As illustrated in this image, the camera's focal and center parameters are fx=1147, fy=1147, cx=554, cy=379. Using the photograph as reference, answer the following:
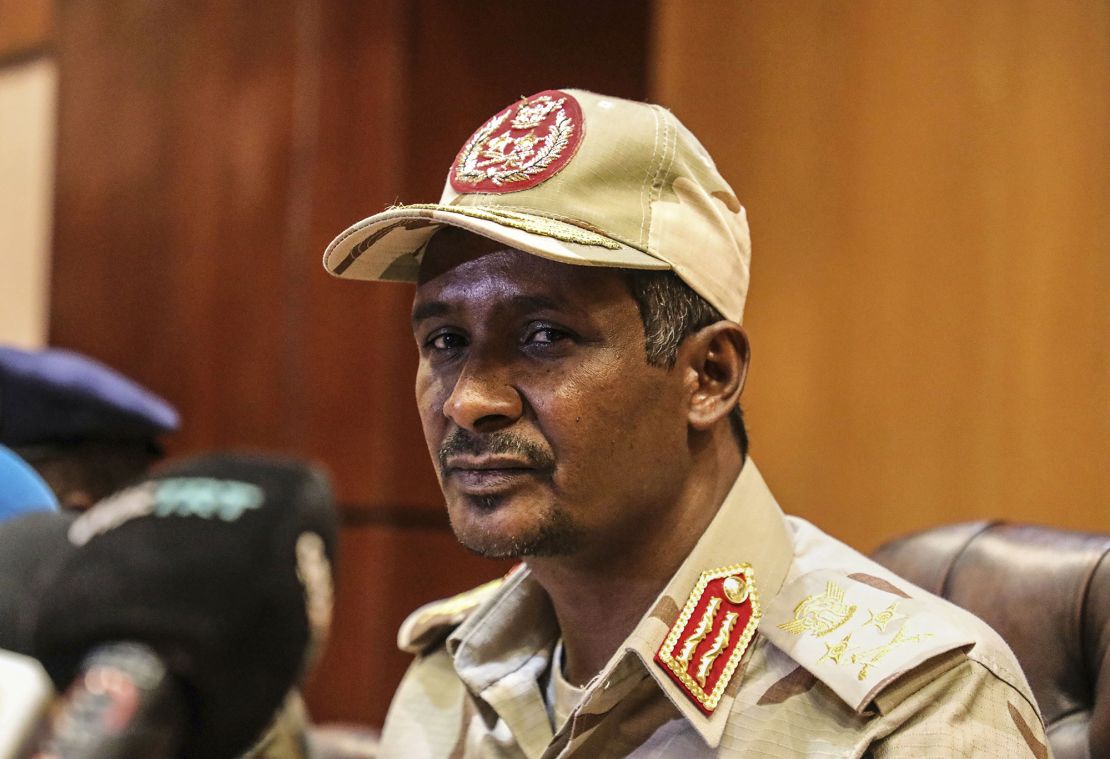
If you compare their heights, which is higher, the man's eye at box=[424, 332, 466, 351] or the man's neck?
the man's eye at box=[424, 332, 466, 351]

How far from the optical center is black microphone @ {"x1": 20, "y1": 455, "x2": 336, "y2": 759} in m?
0.53

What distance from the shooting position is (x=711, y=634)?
1.18 metres

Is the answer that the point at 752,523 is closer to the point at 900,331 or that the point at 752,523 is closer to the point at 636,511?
the point at 636,511

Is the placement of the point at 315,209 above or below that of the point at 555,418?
below

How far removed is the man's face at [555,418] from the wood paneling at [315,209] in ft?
4.87

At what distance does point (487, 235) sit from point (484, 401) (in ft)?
0.57

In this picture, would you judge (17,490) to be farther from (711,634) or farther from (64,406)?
(64,406)

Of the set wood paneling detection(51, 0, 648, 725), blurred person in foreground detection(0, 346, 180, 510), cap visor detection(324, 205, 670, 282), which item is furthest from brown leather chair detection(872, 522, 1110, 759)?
wood paneling detection(51, 0, 648, 725)

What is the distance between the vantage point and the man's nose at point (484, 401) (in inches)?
47.8

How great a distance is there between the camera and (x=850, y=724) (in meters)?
1.06

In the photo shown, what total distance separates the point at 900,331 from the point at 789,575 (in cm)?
113

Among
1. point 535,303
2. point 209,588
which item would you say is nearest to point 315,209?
point 535,303

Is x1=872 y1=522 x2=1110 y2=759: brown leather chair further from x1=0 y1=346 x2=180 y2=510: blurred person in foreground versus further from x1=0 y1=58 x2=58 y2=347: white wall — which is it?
x1=0 y1=58 x2=58 y2=347: white wall

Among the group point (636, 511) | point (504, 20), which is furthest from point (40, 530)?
point (504, 20)
